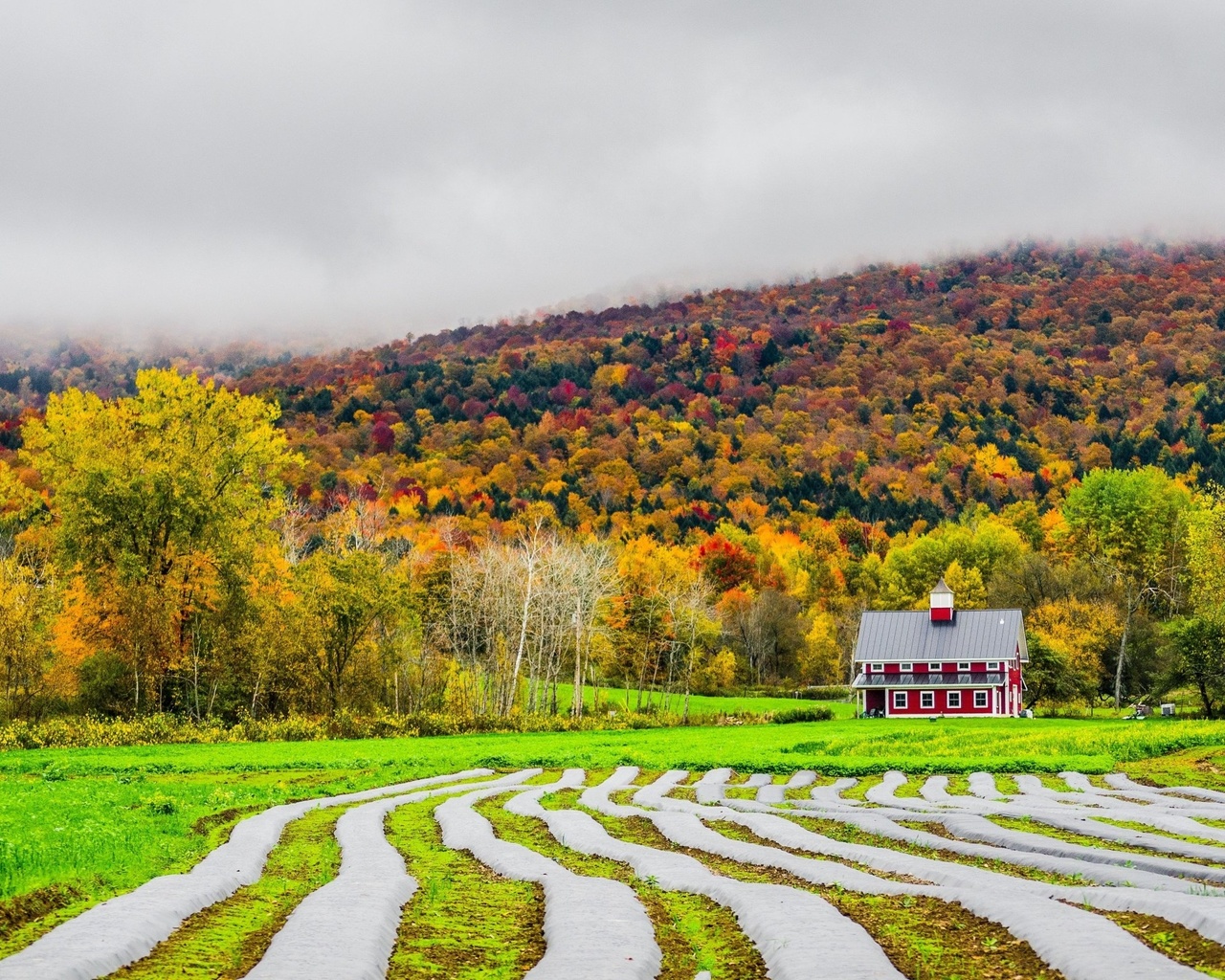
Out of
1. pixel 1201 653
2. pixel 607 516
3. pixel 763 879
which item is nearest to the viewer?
pixel 763 879

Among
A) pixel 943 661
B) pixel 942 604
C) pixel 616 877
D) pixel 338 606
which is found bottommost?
pixel 943 661

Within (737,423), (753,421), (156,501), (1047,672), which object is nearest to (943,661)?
(1047,672)

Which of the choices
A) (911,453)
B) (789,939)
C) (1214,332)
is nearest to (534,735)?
(789,939)

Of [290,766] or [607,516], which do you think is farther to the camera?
[607,516]

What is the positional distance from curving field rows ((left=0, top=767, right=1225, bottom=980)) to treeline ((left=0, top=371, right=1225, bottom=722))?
30.2 meters

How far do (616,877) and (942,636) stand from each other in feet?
241

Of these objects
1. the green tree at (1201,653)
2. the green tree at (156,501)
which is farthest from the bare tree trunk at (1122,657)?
the green tree at (156,501)

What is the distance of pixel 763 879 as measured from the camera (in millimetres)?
13117

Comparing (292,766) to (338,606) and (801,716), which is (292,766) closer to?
(338,606)

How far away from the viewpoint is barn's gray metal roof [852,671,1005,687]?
80.0m

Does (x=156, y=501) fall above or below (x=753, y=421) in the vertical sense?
below

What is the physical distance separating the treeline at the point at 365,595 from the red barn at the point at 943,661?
419cm

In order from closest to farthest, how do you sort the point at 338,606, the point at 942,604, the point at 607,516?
the point at 338,606 → the point at 942,604 → the point at 607,516

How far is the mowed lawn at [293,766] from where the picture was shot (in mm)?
14383
